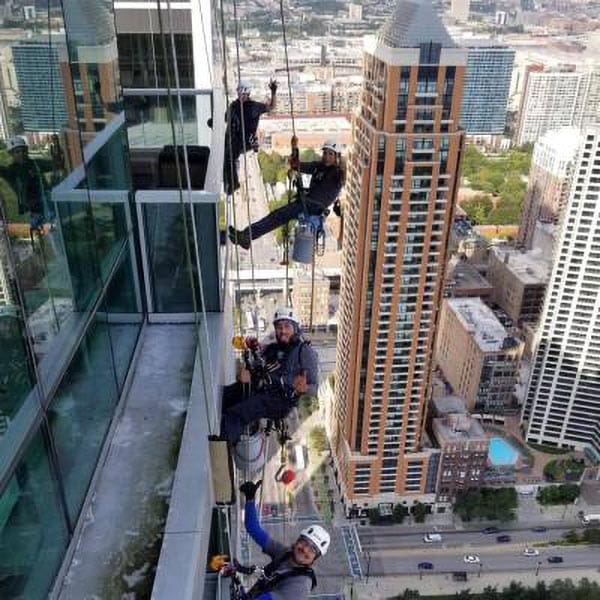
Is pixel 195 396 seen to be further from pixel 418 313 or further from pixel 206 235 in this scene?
pixel 418 313

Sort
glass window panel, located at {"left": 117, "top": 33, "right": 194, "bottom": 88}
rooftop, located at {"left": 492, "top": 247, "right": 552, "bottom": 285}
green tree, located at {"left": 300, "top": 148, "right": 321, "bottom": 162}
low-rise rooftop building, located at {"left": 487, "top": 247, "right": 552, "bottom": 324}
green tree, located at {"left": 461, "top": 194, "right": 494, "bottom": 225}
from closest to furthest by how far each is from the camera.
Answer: glass window panel, located at {"left": 117, "top": 33, "right": 194, "bottom": 88}
low-rise rooftop building, located at {"left": 487, "top": 247, "right": 552, "bottom": 324}
rooftop, located at {"left": 492, "top": 247, "right": 552, "bottom": 285}
green tree, located at {"left": 461, "top": 194, "right": 494, "bottom": 225}
green tree, located at {"left": 300, "top": 148, "right": 321, "bottom": 162}

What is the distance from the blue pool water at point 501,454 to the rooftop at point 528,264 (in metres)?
9.31

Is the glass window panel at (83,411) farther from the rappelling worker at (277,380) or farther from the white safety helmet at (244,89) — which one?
the white safety helmet at (244,89)

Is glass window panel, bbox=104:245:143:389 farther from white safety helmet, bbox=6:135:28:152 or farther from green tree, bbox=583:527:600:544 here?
green tree, bbox=583:527:600:544

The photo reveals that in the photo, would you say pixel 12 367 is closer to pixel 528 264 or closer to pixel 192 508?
pixel 192 508

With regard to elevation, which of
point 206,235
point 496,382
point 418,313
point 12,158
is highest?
point 12,158

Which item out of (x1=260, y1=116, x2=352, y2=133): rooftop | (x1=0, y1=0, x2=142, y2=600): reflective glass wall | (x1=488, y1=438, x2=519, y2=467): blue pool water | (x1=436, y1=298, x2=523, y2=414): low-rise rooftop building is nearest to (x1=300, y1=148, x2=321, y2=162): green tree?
(x1=260, y1=116, x2=352, y2=133): rooftop

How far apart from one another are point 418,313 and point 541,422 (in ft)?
27.5

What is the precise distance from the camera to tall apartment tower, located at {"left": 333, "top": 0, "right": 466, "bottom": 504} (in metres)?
12.6

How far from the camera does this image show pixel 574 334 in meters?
18.9

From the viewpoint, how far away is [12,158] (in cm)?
242

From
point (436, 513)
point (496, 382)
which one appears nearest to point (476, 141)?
point (496, 382)

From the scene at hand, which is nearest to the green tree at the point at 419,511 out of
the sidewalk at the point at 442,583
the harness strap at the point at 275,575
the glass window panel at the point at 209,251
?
the sidewalk at the point at 442,583

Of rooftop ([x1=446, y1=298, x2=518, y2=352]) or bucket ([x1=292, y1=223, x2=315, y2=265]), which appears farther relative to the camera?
rooftop ([x1=446, y1=298, x2=518, y2=352])
